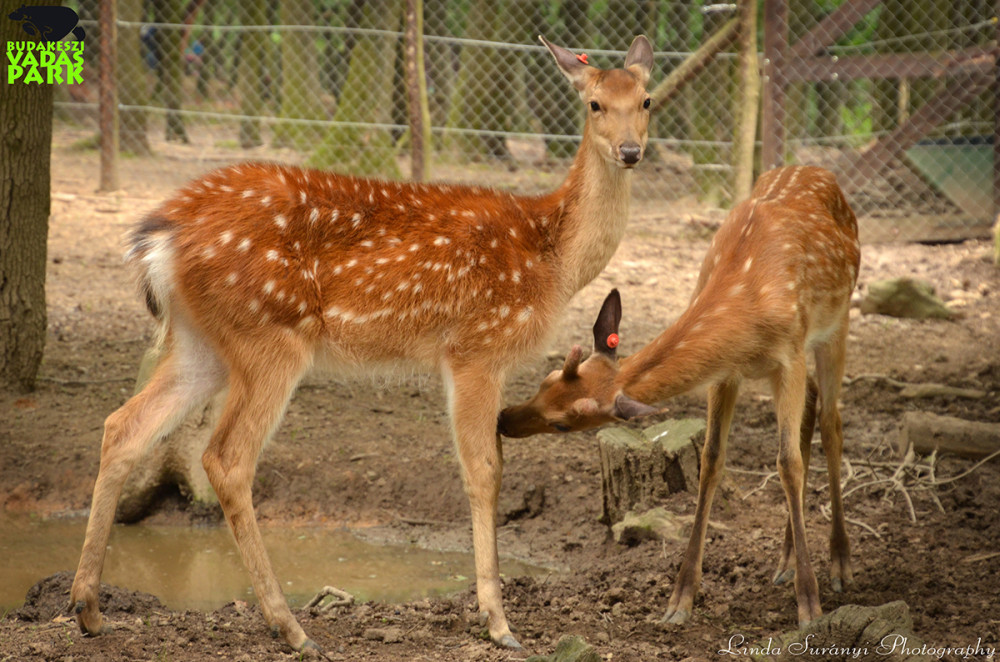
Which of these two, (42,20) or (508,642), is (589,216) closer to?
(508,642)

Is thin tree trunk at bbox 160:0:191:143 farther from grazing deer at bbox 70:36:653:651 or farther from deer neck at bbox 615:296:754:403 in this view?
deer neck at bbox 615:296:754:403

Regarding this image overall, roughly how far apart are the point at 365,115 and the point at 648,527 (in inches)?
388

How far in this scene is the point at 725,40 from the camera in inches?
416

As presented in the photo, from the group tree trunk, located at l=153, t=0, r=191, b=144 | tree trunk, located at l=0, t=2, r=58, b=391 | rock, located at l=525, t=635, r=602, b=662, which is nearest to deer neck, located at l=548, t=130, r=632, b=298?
rock, located at l=525, t=635, r=602, b=662

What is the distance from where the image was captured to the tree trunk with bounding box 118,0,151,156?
14.4 m

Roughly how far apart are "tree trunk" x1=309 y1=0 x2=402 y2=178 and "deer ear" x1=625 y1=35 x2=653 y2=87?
306 inches

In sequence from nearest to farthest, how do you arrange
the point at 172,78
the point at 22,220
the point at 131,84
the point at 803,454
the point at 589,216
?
1. the point at 589,216
2. the point at 803,454
3. the point at 22,220
4. the point at 131,84
5. the point at 172,78

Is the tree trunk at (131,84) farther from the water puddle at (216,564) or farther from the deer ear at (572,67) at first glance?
the deer ear at (572,67)

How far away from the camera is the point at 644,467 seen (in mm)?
5137

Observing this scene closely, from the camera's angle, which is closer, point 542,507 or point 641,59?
point 641,59

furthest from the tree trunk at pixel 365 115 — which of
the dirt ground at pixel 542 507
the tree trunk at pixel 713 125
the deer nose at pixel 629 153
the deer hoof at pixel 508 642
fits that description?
the deer hoof at pixel 508 642

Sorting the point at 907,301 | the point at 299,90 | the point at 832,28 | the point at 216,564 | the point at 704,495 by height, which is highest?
the point at 832,28

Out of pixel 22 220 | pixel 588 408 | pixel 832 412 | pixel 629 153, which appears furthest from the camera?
pixel 22 220

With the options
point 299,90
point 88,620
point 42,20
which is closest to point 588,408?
point 88,620
